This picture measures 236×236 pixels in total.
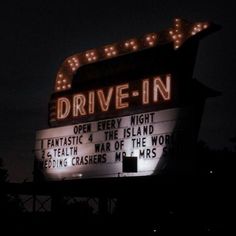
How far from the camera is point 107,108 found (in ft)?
63.4

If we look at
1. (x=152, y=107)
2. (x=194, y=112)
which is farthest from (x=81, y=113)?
(x=194, y=112)

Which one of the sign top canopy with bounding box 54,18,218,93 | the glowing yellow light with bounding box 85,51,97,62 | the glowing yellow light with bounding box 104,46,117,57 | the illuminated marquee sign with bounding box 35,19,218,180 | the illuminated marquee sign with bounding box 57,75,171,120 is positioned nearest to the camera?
the illuminated marquee sign with bounding box 35,19,218,180

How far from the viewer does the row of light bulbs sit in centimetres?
1806

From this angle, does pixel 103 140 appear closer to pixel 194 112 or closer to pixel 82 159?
pixel 82 159

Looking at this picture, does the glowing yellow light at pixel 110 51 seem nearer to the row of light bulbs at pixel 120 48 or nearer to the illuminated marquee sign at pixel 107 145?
the row of light bulbs at pixel 120 48

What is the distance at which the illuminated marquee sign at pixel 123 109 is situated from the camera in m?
17.5

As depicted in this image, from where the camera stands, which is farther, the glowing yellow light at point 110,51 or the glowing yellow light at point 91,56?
the glowing yellow light at point 91,56

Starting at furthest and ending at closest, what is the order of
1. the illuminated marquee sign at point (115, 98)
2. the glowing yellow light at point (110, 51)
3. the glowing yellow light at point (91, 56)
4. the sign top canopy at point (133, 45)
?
the glowing yellow light at point (91, 56), the glowing yellow light at point (110, 51), the illuminated marquee sign at point (115, 98), the sign top canopy at point (133, 45)

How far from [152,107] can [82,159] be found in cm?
300

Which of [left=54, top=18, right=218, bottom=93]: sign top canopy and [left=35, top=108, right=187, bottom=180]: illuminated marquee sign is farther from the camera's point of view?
[left=54, top=18, right=218, bottom=93]: sign top canopy

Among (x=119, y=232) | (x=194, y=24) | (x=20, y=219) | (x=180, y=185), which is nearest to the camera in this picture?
(x=180, y=185)

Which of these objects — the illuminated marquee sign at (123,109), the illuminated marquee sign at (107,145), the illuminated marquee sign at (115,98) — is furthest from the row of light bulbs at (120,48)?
the illuminated marquee sign at (107,145)

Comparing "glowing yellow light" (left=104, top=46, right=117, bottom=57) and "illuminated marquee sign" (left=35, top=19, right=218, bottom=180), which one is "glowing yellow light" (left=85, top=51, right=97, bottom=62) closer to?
"illuminated marquee sign" (left=35, top=19, right=218, bottom=180)

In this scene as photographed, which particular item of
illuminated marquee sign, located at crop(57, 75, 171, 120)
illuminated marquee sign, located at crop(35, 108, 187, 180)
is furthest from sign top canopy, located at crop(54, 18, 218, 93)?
illuminated marquee sign, located at crop(35, 108, 187, 180)
